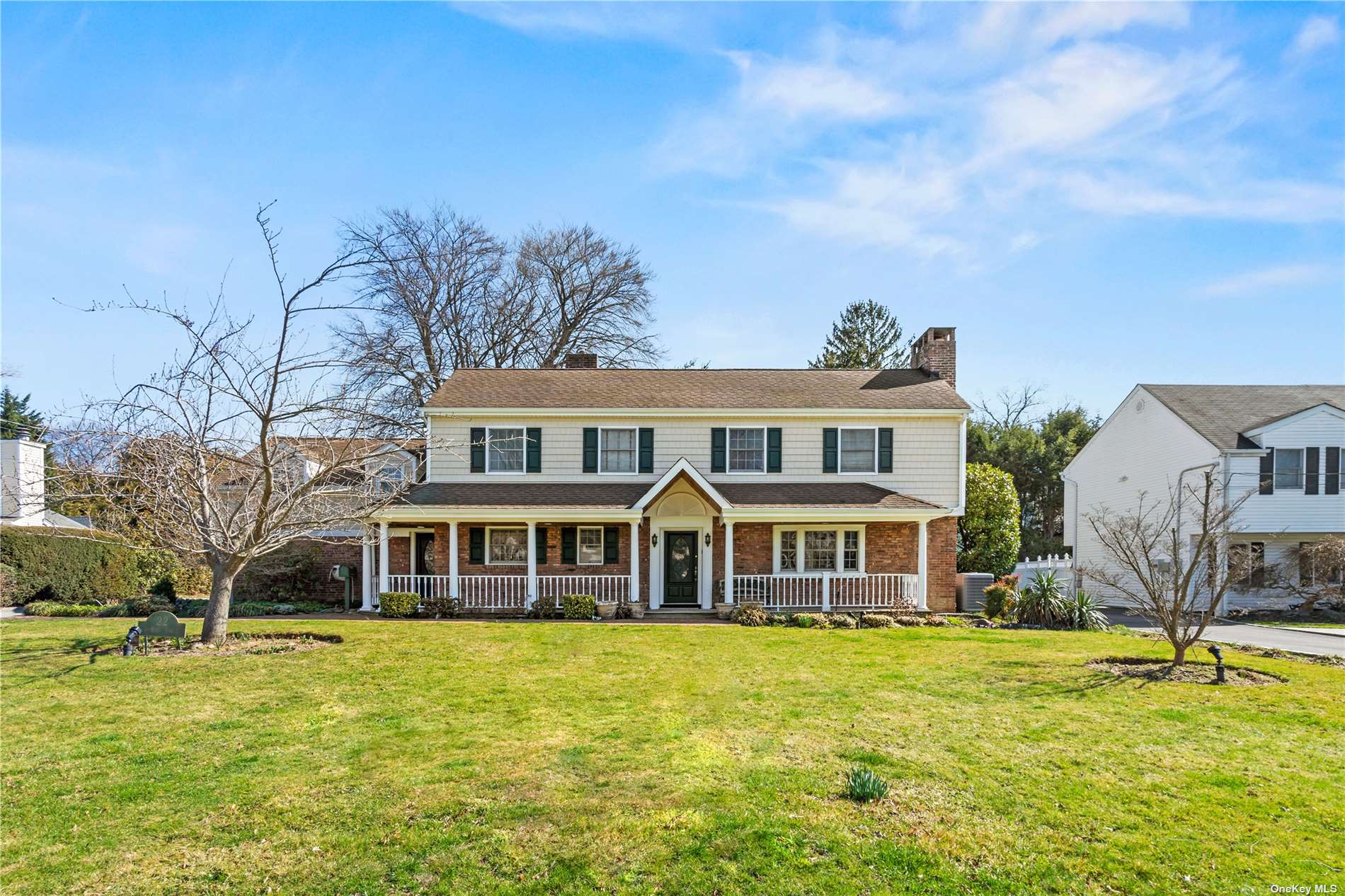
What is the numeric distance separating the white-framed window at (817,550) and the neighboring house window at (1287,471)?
13.7 meters

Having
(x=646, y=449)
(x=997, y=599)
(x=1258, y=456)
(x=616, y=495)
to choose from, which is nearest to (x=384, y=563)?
(x=616, y=495)

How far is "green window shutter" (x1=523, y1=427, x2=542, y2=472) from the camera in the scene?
814 inches

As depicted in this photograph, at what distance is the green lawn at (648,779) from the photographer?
5.08 metres

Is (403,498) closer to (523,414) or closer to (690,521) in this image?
(523,414)

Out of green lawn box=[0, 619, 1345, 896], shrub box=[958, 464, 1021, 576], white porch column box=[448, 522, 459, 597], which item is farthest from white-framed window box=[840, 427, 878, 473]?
white porch column box=[448, 522, 459, 597]

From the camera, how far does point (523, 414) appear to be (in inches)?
808

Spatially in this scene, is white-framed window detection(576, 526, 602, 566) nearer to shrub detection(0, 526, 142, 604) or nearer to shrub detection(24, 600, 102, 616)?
shrub detection(24, 600, 102, 616)

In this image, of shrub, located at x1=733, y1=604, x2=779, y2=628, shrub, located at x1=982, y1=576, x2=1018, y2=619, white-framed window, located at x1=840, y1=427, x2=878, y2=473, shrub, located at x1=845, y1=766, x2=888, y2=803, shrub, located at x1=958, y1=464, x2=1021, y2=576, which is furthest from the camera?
shrub, located at x1=958, y1=464, x2=1021, y2=576

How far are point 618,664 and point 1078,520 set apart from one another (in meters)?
24.7

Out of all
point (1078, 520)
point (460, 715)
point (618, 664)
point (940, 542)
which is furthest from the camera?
point (1078, 520)

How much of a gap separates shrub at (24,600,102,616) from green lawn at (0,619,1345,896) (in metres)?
7.37

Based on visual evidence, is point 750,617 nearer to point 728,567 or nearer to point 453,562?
point 728,567

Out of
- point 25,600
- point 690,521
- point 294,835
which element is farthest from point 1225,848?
point 25,600

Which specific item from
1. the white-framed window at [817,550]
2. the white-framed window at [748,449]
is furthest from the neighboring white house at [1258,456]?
the white-framed window at [748,449]
